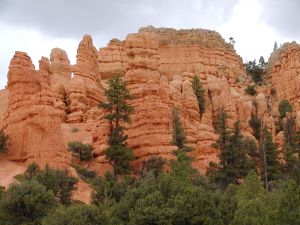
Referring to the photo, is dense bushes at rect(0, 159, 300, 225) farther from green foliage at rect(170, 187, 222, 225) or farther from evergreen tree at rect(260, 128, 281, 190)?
evergreen tree at rect(260, 128, 281, 190)

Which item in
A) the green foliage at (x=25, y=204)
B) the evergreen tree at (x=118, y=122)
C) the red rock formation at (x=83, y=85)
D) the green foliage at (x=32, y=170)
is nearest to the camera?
the green foliage at (x=25, y=204)

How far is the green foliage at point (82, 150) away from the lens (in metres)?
47.9

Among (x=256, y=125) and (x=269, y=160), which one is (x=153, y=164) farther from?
(x=256, y=125)

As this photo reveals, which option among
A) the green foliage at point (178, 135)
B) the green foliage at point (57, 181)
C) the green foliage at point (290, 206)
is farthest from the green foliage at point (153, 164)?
the green foliage at point (290, 206)

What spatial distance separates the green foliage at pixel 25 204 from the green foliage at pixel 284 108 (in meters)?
43.7

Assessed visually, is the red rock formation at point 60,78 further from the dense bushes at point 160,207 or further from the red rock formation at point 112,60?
the dense bushes at point 160,207

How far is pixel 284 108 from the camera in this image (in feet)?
242

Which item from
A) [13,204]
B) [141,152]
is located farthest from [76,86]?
[13,204]

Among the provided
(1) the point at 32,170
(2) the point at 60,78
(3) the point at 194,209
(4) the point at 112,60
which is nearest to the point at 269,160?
(1) the point at 32,170

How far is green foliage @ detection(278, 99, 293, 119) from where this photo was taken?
72275mm

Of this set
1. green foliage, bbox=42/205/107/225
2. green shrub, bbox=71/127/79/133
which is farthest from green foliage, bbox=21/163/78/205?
green shrub, bbox=71/127/79/133

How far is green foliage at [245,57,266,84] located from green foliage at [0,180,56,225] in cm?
6094

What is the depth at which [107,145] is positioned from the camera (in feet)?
154

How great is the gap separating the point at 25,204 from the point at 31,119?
11775 millimetres
